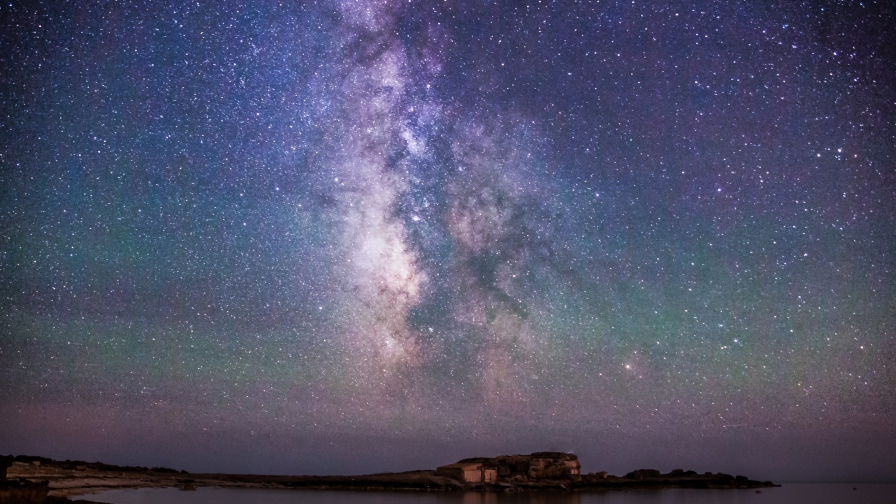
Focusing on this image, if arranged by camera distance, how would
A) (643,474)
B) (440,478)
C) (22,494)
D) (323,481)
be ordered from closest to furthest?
(22,494), (440,478), (323,481), (643,474)


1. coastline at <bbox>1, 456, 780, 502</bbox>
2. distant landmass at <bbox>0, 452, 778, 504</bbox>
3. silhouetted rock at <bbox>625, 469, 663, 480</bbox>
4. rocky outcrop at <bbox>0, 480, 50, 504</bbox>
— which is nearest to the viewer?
rocky outcrop at <bbox>0, 480, 50, 504</bbox>

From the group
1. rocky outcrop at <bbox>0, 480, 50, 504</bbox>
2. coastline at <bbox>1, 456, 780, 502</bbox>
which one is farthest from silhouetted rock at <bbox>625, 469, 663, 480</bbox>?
rocky outcrop at <bbox>0, 480, 50, 504</bbox>

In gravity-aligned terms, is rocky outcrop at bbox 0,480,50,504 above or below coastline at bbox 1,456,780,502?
above

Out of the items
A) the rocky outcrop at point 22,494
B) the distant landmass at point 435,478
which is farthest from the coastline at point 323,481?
the rocky outcrop at point 22,494

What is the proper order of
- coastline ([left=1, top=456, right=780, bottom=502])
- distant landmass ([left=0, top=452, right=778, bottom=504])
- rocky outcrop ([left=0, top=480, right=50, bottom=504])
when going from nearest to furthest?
rocky outcrop ([left=0, top=480, right=50, bottom=504])
coastline ([left=1, top=456, right=780, bottom=502])
distant landmass ([left=0, top=452, right=778, bottom=504])

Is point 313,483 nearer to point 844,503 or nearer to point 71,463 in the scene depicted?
point 71,463

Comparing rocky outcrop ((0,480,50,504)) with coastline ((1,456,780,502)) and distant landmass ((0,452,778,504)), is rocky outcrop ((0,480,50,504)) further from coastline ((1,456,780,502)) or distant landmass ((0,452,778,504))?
distant landmass ((0,452,778,504))

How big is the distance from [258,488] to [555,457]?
30.5 m

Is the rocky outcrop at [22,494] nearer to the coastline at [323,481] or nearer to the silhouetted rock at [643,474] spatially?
the coastline at [323,481]

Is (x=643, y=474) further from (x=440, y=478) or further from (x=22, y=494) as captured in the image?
(x=22, y=494)

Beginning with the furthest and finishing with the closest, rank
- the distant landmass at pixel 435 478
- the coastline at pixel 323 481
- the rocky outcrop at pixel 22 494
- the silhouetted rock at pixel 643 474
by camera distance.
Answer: the silhouetted rock at pixel 643 474, the distant landmass at pixel 435 478, the coastline at pixel 323 481, the rocky outcrop at pixel 22 494

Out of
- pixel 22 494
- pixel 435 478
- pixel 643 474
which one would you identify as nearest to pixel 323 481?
pixel 435 478

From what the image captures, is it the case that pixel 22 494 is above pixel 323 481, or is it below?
above

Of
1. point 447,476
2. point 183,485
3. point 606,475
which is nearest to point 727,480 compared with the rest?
point 606,475
